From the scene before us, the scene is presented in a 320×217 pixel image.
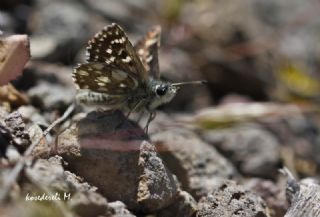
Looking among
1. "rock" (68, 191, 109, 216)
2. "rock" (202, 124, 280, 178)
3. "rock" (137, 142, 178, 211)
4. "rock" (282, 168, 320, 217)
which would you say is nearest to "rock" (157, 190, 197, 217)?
"rock" (137, 142, 178, 211)

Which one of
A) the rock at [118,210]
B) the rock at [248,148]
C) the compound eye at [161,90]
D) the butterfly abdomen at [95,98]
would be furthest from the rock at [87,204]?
the rock at [248,148]

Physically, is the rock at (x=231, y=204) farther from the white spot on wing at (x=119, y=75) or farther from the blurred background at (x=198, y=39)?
the blurred background at (x=198, y=39)

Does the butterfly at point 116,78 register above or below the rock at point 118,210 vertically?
above

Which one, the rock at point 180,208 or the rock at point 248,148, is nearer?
the rock at point 180,208

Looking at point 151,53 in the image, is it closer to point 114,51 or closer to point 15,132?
point 114,51

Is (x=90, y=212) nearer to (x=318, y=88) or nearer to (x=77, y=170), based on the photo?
(x=77, y=170)

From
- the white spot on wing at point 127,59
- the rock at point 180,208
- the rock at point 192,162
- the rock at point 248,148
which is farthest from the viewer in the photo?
the rock at point 248,148

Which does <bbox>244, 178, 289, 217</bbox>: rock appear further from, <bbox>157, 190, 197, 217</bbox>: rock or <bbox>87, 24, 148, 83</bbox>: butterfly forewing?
<bbox>87, 24, 148, 83</bbox>: butterfly forewing

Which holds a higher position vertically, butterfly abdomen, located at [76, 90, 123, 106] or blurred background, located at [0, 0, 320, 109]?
blurred background, located at [0, 0, 320, 109]
